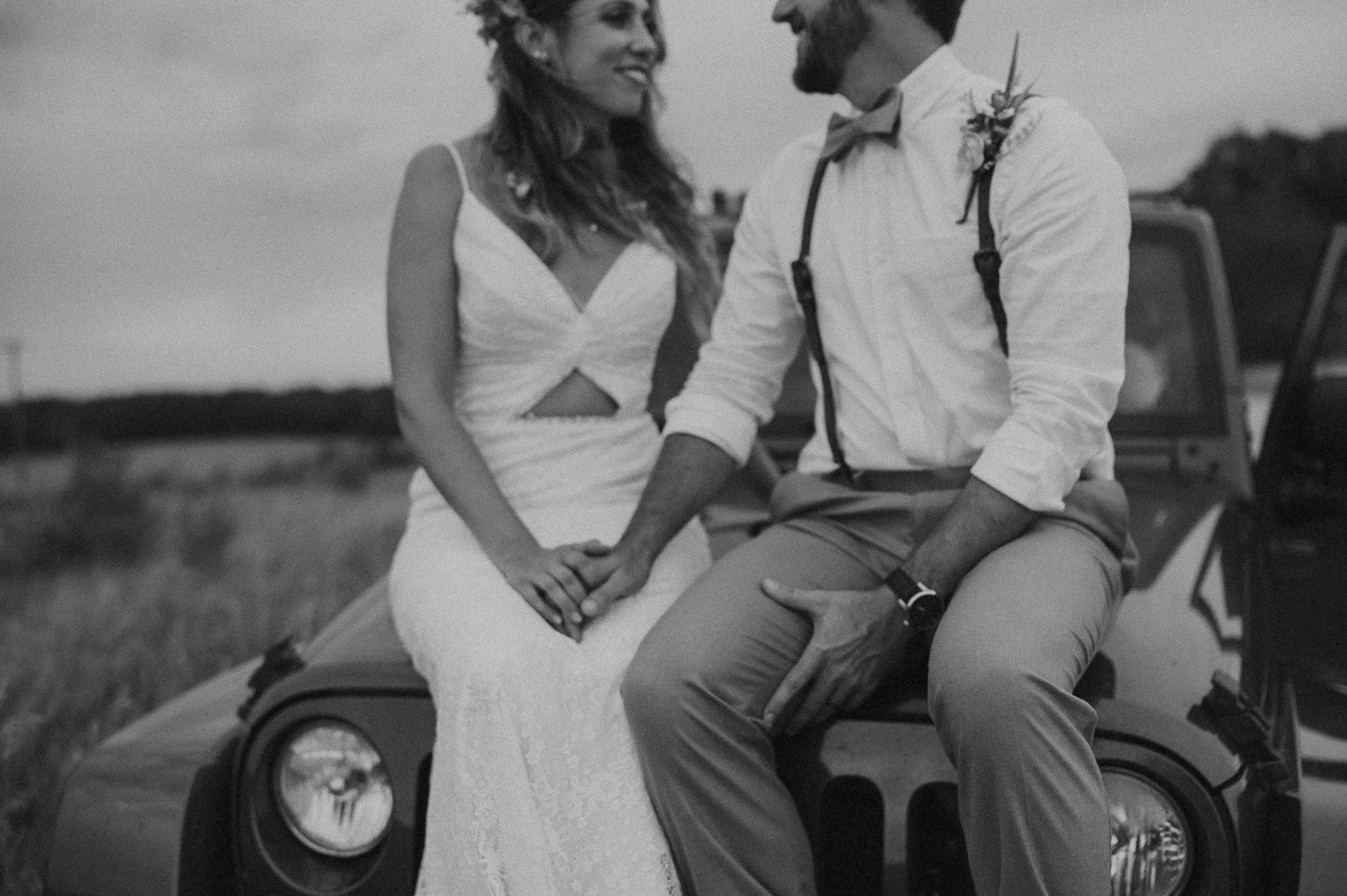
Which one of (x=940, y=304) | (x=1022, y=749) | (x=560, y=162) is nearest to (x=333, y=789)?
(x=1022, y=749)

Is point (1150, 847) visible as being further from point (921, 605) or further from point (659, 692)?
point (659, 692)

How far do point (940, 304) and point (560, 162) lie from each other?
1006 mm

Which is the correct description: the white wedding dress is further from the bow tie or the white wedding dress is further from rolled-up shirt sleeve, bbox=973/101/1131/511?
rolled-up shirt sleeve, bbox=973/101/1131/511

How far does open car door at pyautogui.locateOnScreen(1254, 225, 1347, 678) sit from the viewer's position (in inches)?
106

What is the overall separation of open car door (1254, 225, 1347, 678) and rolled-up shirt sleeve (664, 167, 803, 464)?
104 cm

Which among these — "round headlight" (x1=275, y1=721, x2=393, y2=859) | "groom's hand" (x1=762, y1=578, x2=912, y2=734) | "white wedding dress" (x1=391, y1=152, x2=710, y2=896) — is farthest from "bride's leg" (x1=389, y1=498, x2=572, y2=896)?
"groom's hand" (x1=762, y1=578, x2=912, y2=734)

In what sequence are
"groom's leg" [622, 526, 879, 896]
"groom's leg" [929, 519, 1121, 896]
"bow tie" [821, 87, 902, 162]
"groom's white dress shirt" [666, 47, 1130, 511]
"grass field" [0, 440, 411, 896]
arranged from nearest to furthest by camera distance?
"groom's leg" [929, 519, 1121, 896]
"groom's leg" [622, 526, 879, 896]
"groom's white dress shirt" [666, 47, 1130, 511]
"bow tie" [821, 87, 902, 162]
"grass field" [0, 440, 411, 896]

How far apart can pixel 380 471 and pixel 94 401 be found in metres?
3.76

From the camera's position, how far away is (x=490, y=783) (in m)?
2.20

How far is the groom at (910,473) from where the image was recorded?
2.00m

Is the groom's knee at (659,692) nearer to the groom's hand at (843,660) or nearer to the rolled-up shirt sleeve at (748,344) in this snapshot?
the groom's hand at (843,660)

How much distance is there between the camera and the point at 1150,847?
197 centimetres

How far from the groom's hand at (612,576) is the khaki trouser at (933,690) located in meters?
0.16

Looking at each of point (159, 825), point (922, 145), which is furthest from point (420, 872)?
point (922, 145)
